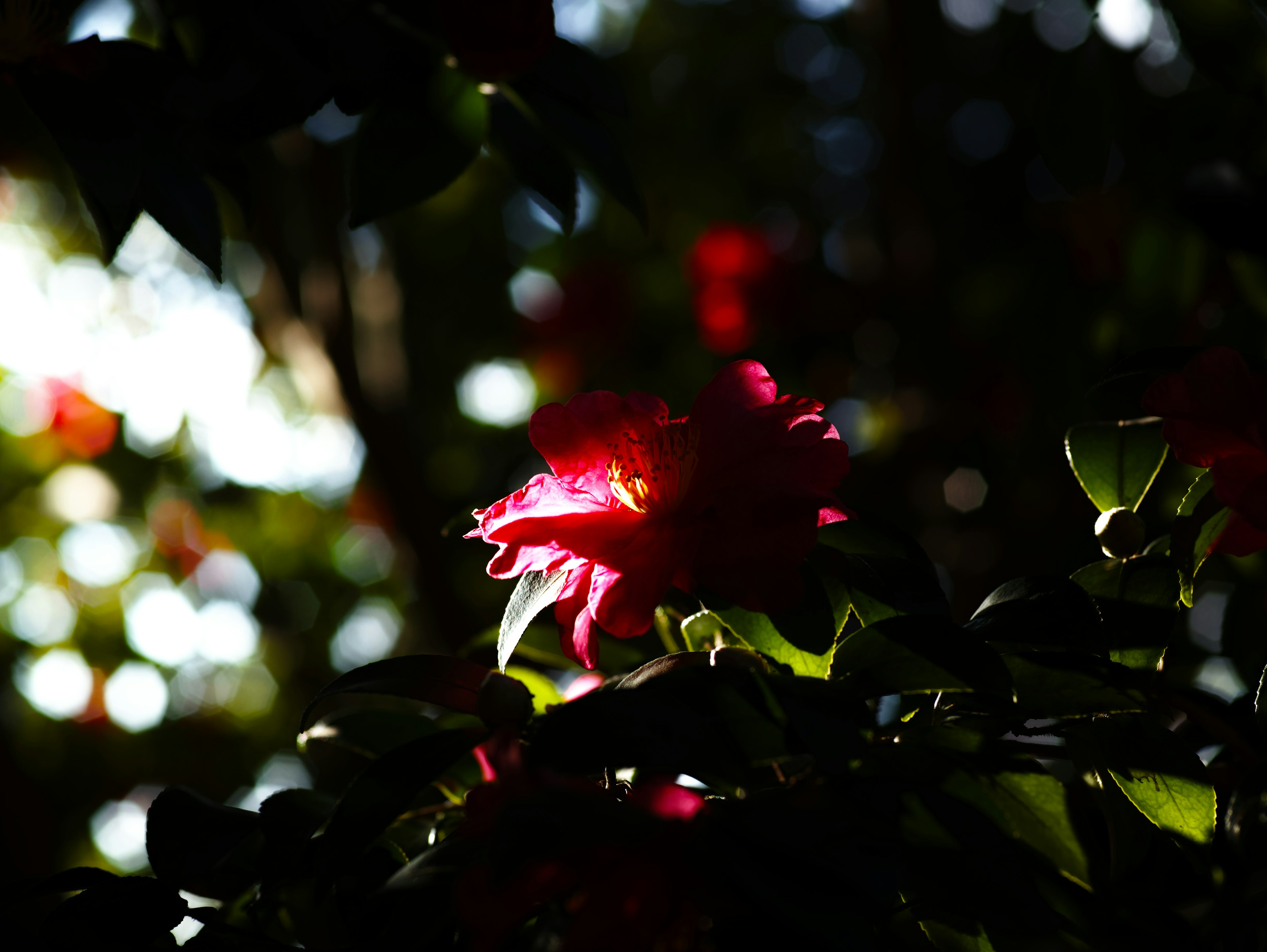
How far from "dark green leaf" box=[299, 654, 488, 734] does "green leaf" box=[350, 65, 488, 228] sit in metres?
0.28

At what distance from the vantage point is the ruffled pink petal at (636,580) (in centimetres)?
50

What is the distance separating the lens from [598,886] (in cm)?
37

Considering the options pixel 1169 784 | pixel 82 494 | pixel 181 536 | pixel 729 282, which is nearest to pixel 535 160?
pixel 1169 784

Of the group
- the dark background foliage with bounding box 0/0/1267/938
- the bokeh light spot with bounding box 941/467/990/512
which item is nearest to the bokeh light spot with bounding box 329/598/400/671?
the dark background foliage with bounding box 0/0/1267/938

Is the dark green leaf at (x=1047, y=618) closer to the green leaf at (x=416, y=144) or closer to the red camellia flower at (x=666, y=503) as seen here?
the red camellia flower at (x=666, y=503)

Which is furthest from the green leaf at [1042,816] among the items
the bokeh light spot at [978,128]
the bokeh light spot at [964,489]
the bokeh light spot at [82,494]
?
the bokeh light spot at [82,494]

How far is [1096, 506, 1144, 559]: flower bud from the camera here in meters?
0.56

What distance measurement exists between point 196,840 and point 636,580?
0.94 feet

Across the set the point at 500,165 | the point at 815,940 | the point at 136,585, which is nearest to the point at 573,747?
the point at 815,940

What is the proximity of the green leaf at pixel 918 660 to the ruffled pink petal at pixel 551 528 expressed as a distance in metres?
0.14

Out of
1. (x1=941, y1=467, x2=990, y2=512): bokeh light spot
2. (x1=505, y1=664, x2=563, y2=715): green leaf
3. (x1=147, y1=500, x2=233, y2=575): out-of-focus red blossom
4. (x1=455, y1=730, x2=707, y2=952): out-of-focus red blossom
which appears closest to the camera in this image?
(x1=455, y1=730, x2=707, y2=952): out-of-focus red blossom

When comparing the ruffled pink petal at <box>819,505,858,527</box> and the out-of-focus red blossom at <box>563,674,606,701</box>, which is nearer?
the ruffled pink petal at <box>819,505,858,527</box>

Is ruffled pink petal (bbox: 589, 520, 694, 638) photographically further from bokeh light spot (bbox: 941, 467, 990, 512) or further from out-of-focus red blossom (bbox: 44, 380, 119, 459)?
out-of-focus red blossom (bbox: 44, 380, 119, 459)

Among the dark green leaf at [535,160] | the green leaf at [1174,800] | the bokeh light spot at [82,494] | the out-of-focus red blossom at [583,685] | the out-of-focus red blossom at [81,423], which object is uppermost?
the dark green leaf at [535,160]
